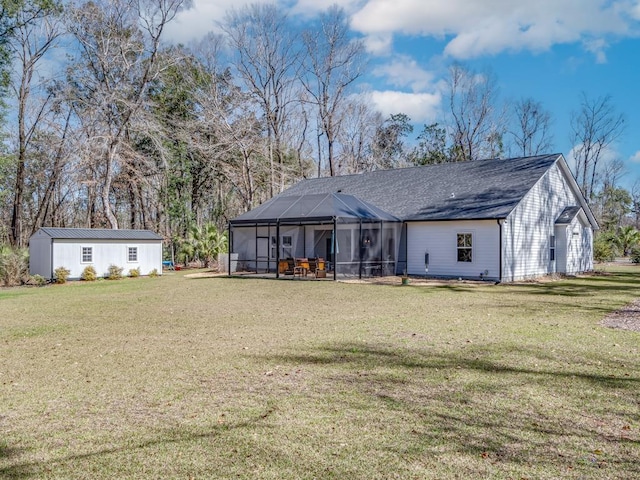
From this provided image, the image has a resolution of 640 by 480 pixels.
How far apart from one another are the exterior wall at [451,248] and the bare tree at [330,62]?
1767cm

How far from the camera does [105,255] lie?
77.8 feet

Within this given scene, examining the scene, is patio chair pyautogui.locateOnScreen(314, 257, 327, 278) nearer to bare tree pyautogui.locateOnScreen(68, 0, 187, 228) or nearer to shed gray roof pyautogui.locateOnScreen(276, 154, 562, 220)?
shed gray roof pyautogui.locateOnScreen(276, 154, 562, 220)

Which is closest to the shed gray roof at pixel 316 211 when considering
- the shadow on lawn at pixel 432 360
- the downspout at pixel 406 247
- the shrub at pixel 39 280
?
the downspout at pixel 406 247

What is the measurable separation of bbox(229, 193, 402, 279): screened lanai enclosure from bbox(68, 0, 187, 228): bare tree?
10.2 meters

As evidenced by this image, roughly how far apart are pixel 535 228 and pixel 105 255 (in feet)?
62.2

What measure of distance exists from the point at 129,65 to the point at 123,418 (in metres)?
27.8

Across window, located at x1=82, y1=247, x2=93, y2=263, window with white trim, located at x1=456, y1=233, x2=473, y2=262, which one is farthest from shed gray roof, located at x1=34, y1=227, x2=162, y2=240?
window with white trim, located at x1=456, y1=233, x2=473, y2=262

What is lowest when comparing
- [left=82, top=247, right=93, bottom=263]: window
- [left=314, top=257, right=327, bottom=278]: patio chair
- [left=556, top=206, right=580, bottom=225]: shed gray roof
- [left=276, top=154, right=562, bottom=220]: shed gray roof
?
[left=314, top=257, right=327, bottom=278]: patio chair

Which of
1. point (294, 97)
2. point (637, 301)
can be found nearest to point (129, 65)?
point (294, 97)

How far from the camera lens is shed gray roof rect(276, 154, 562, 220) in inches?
781

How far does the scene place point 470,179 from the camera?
22.5m

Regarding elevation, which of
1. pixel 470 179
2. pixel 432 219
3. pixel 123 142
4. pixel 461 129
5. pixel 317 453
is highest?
pixel 461 129

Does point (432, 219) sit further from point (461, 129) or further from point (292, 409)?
point (461, 129)

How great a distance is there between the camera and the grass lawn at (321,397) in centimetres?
362
